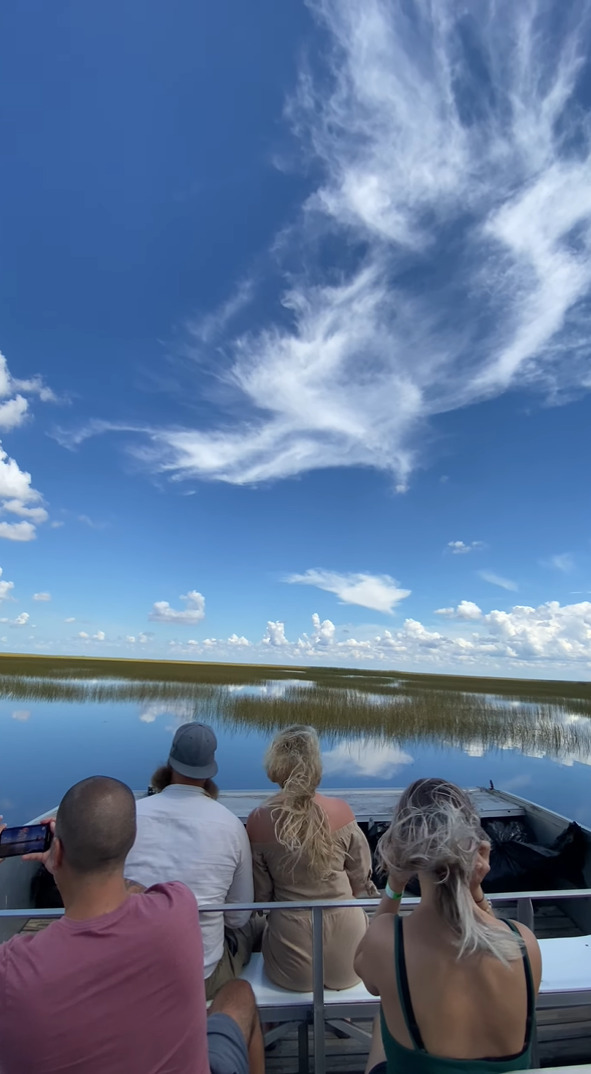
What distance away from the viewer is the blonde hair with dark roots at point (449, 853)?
4.25 feet

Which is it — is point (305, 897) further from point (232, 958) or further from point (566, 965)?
point (566, 965)

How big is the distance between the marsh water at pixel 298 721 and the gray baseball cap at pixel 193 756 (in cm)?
810

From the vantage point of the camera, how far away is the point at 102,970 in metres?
1.19

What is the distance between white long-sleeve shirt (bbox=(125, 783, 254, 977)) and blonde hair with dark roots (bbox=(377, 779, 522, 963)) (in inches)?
41.1

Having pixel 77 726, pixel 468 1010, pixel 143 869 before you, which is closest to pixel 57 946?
pixel 468 1010

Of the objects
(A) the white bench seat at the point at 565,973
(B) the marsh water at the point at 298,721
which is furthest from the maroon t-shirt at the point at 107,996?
(B) the marsh water at the point at 298,721

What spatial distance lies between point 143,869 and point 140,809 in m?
0.23

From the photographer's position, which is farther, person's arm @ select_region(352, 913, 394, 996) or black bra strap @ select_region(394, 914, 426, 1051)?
person's arm @ select_region(352, 913, 394, 996)

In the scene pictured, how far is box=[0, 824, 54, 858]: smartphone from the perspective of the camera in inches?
67.7

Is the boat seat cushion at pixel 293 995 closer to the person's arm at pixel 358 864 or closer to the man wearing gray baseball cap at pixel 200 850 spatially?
the man wearing gray baseball cap at pixel 200 850

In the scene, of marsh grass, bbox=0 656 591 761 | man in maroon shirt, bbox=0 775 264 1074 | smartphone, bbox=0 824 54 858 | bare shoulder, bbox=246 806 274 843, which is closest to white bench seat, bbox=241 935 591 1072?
bare shoulder, bbox=246 806 274 843

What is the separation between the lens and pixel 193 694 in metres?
25.5

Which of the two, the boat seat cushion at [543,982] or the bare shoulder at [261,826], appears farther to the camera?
the bare shoulder at [261,826]

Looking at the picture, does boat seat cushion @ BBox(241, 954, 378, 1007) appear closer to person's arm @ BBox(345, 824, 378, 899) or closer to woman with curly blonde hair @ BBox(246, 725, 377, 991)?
woman with curly blonde hair @ BBox(246, 725, 377, 991)
